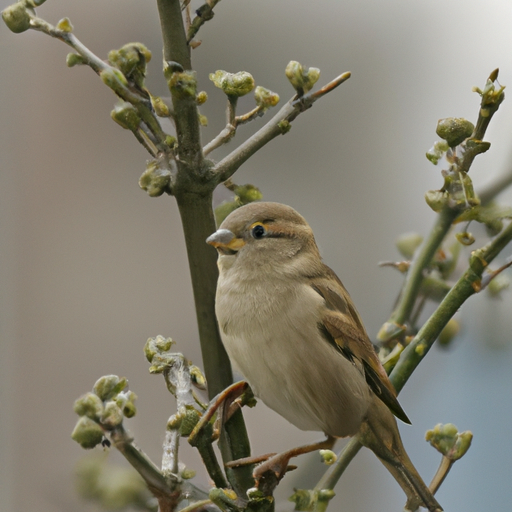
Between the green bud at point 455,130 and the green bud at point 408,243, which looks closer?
the green bud at point 455,130

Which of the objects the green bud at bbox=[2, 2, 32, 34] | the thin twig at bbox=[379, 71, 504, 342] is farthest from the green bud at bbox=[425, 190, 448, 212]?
the green bud at bbox=[2, 2, 32, 34]

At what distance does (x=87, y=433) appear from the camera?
0.37m

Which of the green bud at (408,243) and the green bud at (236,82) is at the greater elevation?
the green bud at (236,82)

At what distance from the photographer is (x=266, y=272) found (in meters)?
0.63

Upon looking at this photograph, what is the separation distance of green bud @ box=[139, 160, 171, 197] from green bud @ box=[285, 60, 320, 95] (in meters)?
0.12

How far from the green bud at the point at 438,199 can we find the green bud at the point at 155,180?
20cm

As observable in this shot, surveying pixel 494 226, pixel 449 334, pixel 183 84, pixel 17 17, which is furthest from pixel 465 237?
pixel 17 17

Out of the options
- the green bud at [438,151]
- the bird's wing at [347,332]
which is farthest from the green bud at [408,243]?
the green bud at [438,151]

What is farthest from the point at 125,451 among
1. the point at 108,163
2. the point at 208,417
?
the point at 108,163

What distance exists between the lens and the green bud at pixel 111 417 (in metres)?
0.37

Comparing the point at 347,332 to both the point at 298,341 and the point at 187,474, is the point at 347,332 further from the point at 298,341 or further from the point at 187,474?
the point at 187,474

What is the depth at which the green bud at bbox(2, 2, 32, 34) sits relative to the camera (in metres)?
0.46

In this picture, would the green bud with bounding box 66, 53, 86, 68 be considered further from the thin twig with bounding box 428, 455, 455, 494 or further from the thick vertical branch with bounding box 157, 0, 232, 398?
the thin twig with bounding box 428, 455, 455, 494

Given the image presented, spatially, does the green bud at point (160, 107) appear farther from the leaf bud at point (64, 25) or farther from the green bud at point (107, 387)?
the green bud at point (107, 387)
